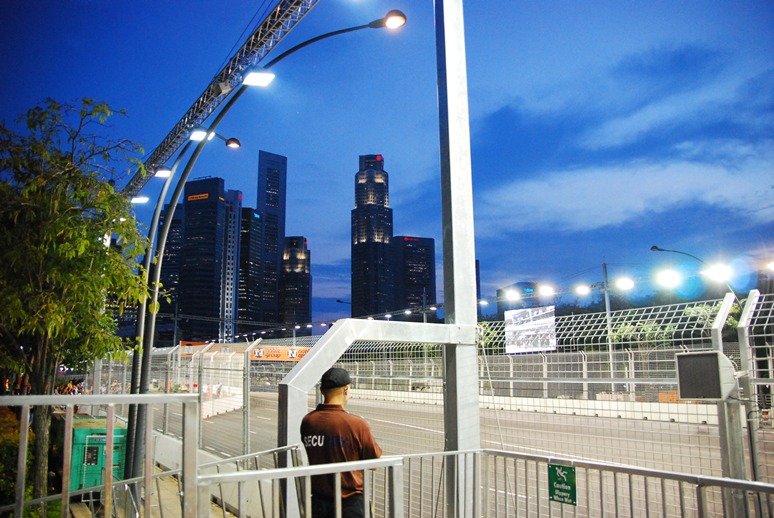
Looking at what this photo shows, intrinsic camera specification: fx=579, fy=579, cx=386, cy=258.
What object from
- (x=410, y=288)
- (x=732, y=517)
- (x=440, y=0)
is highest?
(x=410, y=288)

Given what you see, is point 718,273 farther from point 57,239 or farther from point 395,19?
point 57,239

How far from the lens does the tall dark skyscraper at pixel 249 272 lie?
155m

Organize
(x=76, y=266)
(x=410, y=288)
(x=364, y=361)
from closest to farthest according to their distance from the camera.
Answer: (x=76, y=266) → (x=364, y=361) → (x=410, y=288)

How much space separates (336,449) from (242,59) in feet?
46.8

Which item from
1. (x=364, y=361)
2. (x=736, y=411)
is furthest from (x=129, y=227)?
(x=736, y=411)

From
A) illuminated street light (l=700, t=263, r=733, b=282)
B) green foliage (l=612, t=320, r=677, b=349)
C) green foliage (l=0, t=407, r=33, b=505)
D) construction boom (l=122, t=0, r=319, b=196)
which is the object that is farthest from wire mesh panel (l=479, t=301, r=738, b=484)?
construction boom (l=122, t=0, r=319, b=196)

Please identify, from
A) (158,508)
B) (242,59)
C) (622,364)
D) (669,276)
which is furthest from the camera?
(242,59)

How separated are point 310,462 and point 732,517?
3.18 metres

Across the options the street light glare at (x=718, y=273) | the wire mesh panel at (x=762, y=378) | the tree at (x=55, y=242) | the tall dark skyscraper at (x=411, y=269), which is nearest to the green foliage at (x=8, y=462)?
the tree at (x=55, y=242)

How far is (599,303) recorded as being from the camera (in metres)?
58.1

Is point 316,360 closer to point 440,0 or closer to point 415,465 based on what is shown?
point 440,0

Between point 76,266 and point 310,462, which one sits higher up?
point 76,266

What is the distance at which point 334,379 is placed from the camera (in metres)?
4.50

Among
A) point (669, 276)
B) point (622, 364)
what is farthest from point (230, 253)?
point (622, 364)
